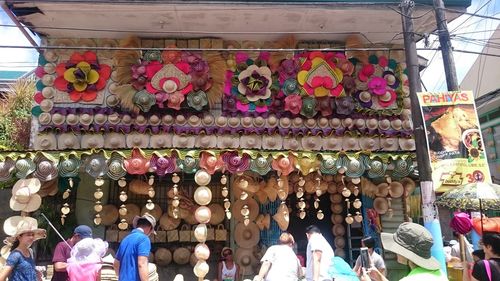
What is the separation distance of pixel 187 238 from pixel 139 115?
2.69m

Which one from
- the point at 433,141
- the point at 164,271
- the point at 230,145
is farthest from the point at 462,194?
the point at 164,271

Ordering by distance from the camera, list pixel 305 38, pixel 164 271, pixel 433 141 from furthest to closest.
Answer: pixel 305 38 → pixel 164 271 → pixel 433 141

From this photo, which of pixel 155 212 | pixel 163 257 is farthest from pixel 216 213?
pixel 163 257

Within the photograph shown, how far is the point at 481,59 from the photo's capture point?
14.2 metres

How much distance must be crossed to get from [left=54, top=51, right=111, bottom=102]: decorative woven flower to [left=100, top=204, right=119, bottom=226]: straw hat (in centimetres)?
227

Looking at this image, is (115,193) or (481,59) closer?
(115,193)

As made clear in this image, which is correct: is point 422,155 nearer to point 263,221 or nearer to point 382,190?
point 382,190

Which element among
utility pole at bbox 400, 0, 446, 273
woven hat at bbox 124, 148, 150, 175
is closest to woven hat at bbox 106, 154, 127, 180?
woven hat at bbox 124, 148, 150, 175

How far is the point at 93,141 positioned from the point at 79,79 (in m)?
1.35

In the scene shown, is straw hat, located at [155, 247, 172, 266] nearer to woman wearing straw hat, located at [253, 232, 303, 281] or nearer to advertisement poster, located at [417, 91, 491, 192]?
woman wearing straw hat, located at [253, 232, 303, 281]

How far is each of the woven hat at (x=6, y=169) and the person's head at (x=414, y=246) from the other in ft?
20.1

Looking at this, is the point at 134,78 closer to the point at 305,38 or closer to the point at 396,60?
the point at 305,38

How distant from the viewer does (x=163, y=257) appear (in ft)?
26.8

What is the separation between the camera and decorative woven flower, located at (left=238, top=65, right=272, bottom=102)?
866 centimetres
